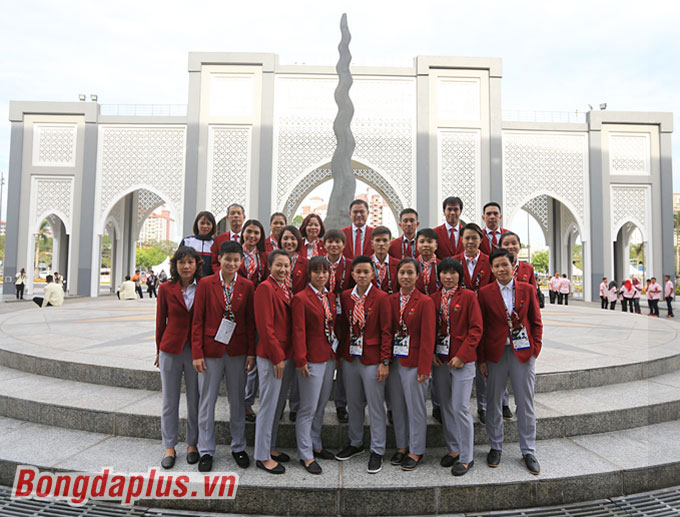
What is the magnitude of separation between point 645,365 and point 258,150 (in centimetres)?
1438

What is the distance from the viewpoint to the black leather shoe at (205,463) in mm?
2590

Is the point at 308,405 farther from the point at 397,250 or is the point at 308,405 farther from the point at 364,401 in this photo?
the point at 397,250

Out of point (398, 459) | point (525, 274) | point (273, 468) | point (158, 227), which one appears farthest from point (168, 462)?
point (158, 227)

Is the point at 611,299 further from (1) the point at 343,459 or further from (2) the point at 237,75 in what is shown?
(2) the point at 237,75

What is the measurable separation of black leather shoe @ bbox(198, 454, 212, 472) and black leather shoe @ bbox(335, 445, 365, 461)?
2.53 ft

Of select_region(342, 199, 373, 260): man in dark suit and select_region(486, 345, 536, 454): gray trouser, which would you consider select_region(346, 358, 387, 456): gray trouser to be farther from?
select_region(342, 199, 373, 260): man in dark suit

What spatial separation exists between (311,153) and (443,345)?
47.5 ft

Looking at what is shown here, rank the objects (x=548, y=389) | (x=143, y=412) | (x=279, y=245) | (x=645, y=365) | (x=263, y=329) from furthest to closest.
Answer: (x=645, y=365)
(x=548, y=389)
(x=279, y=245)
(x=143, y=412)
(x=263, y=329)

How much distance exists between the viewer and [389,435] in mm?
2975

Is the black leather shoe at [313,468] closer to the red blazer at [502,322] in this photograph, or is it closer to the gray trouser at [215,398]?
the gray trouser at [215,398]

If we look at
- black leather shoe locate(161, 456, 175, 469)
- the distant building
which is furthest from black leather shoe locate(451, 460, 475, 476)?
the distant building

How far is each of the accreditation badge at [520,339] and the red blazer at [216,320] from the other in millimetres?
1623

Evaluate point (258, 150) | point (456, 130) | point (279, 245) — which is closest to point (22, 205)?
point (258, 150)

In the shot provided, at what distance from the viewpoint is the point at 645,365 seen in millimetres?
4176
